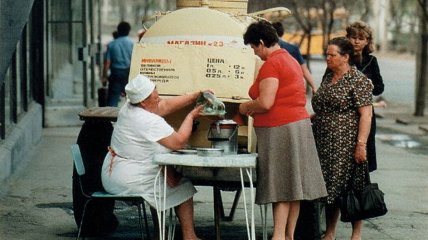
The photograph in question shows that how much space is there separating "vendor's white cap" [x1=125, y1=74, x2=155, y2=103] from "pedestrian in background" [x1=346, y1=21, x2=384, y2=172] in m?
1.99

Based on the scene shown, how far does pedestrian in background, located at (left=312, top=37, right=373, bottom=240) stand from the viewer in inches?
361

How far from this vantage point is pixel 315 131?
9328 mm

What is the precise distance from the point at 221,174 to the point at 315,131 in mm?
1030

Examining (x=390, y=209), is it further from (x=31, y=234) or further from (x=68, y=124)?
(x=68, y=124)

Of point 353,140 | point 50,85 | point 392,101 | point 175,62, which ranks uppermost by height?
point 175,62

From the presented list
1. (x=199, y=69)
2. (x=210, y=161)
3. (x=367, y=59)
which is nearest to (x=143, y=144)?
(x=210, y=161)

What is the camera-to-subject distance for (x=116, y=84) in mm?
19672

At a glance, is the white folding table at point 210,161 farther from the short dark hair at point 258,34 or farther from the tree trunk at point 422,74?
the tree trunk at point 422,74

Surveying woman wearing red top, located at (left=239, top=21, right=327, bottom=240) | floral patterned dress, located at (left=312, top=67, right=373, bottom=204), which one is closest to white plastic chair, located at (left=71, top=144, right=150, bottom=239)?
woman wearing red top, located at (left=239, top=21, right=327, bottom=240)

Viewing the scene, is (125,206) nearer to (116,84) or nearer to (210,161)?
(210,161)

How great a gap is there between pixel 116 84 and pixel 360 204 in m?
10.9

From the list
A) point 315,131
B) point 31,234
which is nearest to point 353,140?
point 315,131

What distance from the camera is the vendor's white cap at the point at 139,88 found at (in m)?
8.45

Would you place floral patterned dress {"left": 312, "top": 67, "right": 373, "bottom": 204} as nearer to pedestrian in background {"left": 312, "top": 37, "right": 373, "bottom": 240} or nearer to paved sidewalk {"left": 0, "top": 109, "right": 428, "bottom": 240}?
pedestrian in background {"left": 312, "top": 37, "right": 373, "bottom": 240}
